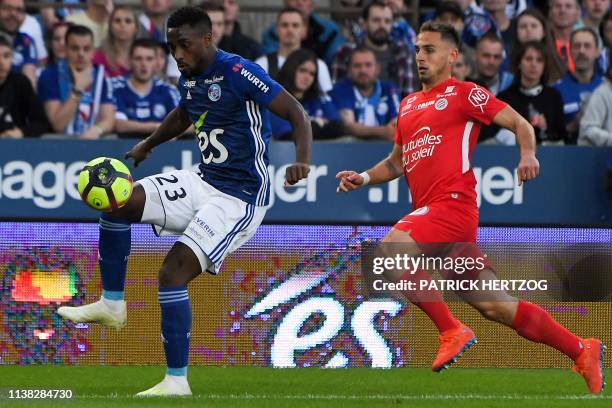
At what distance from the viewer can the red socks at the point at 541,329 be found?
297 inches

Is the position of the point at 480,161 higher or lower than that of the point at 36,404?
higher

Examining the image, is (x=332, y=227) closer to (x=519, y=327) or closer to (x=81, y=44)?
(x=519, y=327)

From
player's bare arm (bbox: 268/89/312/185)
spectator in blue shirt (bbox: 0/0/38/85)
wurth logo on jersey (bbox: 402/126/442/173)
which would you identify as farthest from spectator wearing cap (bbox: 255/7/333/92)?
player's bare arm (bbox: 268/89/312/185)

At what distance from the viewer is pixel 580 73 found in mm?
13055

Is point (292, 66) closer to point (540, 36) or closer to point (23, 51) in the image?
point (23, 51)

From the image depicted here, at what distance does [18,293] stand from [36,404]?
2.36 m

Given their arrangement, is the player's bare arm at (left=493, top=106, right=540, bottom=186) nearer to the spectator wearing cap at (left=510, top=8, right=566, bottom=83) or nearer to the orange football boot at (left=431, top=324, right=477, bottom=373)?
the orange football boot at (left=431, top=324, right=477, bottom=373)

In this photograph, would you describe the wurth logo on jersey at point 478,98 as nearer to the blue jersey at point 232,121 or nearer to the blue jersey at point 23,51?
the blue jersey at point 232,121

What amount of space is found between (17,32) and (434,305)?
254 inches

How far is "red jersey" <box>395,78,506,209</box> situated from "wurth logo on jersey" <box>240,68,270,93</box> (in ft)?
3.14

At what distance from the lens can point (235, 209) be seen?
767 centimetres

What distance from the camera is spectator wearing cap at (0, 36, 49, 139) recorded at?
12.0 metres

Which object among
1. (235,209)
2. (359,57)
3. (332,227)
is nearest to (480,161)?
(359,57)

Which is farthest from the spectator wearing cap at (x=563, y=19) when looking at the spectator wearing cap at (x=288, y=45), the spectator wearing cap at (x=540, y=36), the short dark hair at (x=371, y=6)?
the spectator wearing cap at (x=288, y=45)
